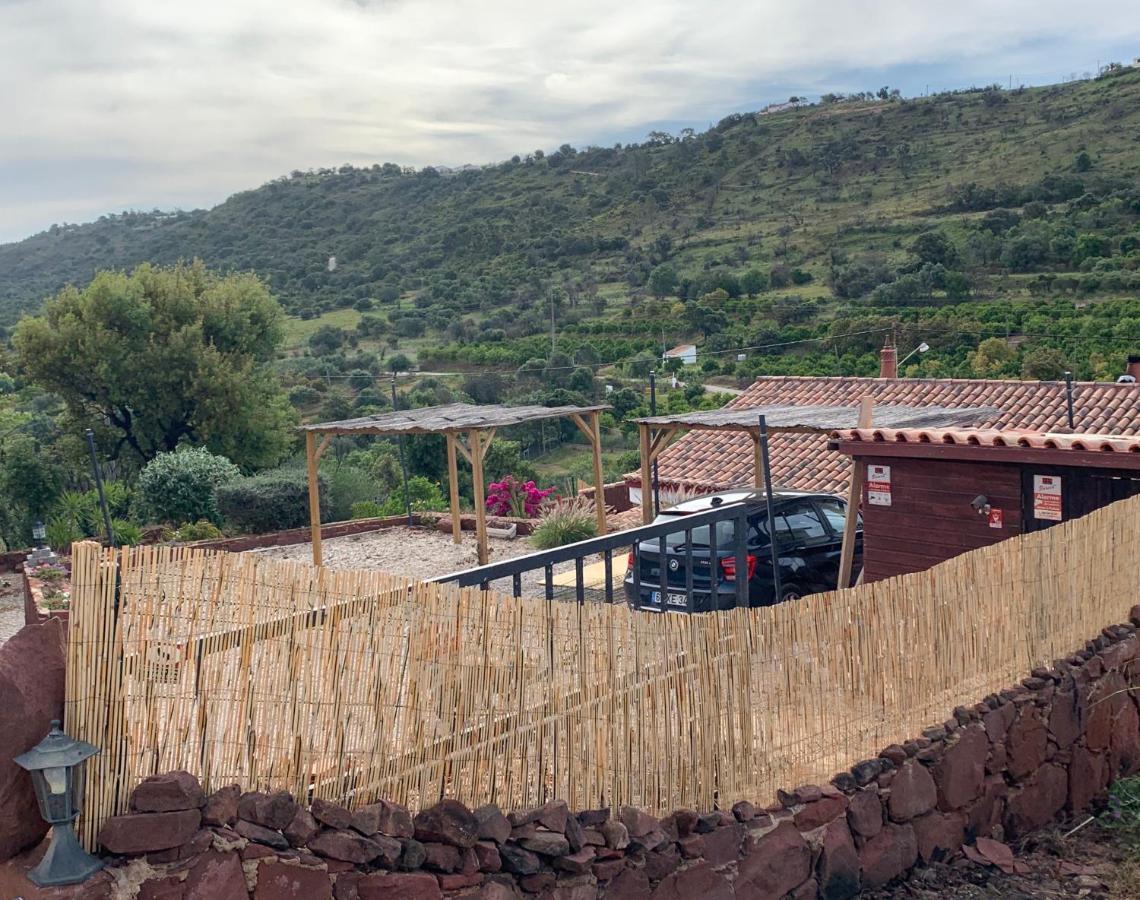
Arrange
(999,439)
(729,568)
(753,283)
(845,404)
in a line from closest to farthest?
(999,439) → (729,568) → (845,404) → (753,283)

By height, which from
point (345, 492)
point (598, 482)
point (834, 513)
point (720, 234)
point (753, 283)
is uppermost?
point (720, 234)

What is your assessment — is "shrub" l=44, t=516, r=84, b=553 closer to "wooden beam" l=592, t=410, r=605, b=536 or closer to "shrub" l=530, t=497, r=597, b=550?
"shrub" l=530, t=497, r=597, b=550

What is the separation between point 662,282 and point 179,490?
34.7 metres

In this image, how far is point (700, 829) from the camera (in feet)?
16.3

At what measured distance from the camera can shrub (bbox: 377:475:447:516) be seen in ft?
71.9

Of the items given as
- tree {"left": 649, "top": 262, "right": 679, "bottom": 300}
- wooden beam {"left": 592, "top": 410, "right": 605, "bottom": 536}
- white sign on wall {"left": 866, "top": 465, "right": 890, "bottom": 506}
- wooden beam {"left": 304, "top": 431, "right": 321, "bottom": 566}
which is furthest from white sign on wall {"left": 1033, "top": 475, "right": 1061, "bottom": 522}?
tree {"left": 649, "top": 262, "right": 679, "bottom": 300}

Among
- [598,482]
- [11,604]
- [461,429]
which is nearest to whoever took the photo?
[461,429]

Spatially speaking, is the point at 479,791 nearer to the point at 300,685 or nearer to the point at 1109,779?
the point at 300,685

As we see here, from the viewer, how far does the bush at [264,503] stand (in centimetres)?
2003

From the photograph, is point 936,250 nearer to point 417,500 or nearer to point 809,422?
point 417,500

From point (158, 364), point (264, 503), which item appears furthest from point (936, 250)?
point (264, 503)

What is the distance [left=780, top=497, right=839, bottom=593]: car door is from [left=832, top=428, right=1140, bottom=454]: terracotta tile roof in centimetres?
126

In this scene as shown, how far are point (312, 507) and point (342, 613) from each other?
1324 centimetres

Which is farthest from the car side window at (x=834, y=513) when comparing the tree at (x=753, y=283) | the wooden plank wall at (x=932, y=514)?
the tree at (x=753, y=283)
